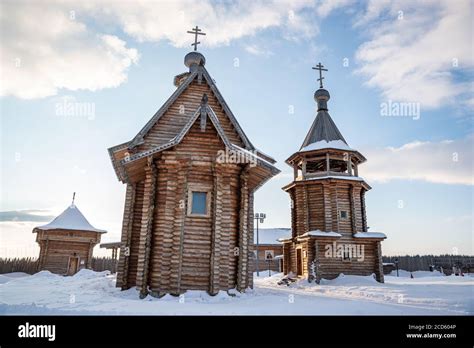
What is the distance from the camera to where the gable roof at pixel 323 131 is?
26.0 m

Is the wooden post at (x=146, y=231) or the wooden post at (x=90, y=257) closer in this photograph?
the wooden post at (x=146, y=231)

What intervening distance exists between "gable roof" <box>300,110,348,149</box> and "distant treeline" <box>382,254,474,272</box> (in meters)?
25.6

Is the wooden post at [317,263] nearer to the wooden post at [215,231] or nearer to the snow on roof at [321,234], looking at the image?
the snow on roof at [321,234]

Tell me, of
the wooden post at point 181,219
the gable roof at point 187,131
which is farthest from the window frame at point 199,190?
the gable roof at point 187,131

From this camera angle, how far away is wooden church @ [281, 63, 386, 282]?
2214cm

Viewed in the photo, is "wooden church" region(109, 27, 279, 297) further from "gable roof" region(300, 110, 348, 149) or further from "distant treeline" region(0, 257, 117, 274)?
"distant treeline" region(0, 257, 117, 274)

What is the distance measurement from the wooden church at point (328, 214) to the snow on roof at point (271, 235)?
19023 millimetres

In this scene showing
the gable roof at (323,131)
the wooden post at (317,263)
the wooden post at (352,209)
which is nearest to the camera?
the wooden post at (317,263)

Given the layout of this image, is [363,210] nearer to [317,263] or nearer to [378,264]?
[378,264]

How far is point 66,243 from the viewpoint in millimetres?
30875
